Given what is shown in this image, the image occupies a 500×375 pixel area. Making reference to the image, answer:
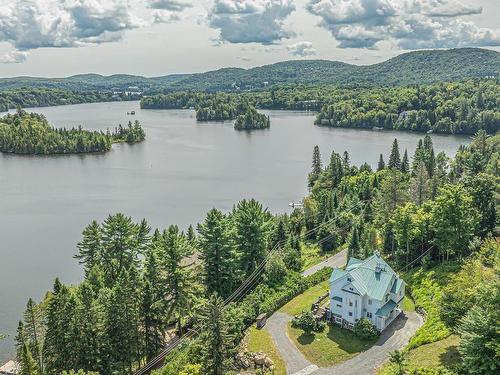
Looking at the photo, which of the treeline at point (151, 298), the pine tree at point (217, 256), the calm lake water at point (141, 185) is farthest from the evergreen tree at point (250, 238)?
the calm lake water at point (141, 185)

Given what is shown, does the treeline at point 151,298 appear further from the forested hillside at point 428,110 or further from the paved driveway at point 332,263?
the forested hillside at point 428,110

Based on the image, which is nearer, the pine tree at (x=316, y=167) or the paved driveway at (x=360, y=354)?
the paved driveway at (x=360, y=354)

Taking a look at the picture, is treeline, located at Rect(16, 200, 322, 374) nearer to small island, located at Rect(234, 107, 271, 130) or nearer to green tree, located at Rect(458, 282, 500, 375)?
green tree, located at Rect(458, 282, 500, 375)

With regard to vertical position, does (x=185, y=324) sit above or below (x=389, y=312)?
below

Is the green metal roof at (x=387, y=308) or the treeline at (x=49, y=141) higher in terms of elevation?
the treeline at (x=49, y=141)

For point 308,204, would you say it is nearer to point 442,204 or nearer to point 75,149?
point 442,204

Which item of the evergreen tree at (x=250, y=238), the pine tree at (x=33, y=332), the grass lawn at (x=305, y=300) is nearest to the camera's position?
the pine tree at (x=33, y=332)

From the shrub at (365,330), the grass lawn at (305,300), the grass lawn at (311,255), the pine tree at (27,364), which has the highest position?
the pine tree at (27,364)

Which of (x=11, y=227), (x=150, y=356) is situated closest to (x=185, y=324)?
(x=150, y=356)

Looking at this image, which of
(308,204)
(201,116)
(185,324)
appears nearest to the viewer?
(185,324)
